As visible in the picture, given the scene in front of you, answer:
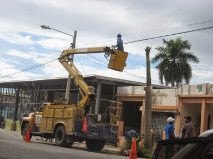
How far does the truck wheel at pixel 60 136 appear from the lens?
2456 cm

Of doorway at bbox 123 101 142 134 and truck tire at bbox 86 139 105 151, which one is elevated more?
doorway at bbox 123 101 142 134

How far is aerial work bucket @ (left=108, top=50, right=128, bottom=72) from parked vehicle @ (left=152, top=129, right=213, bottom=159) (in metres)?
19.5

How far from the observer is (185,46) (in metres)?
52.8

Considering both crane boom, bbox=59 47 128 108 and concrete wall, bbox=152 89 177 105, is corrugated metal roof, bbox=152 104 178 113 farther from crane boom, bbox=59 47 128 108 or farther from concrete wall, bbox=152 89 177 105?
crane boom, bbox=59 47 128 108

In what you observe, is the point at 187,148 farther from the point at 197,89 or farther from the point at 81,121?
the point at 197,89

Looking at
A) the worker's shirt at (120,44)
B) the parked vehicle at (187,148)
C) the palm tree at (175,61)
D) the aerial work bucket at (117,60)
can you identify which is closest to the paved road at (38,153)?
the aerial work bucket at (117,60)

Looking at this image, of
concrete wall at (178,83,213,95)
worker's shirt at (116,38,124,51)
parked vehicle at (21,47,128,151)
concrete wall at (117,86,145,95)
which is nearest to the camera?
parked vehicle at (21,47,128,151)

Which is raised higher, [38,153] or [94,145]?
[94,145]

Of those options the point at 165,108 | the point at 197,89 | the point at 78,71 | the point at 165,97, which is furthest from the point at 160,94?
the point at 78,71

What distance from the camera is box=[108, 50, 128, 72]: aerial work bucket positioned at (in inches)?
949

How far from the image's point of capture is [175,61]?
52812mm

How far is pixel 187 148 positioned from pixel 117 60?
20108 millimetres

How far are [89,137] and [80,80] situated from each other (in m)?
3.57

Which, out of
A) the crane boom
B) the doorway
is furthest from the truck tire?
the doorway
